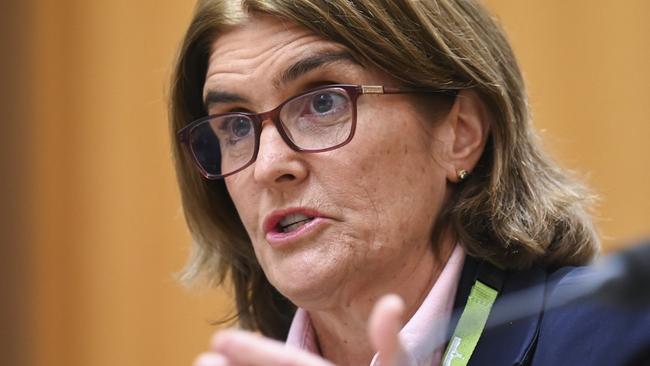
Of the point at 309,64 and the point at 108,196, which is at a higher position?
the point at 309,64

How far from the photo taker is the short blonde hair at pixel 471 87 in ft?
6.77

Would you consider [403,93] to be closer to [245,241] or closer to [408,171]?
[408,171]

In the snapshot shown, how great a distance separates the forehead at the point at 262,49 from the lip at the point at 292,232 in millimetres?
269

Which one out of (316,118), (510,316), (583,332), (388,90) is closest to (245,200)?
(316,118)

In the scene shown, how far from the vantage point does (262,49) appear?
209cm

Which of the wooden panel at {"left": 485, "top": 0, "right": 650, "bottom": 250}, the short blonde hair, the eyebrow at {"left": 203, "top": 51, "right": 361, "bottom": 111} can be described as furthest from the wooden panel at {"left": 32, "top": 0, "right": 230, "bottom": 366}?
the eyebrow at {"left": 203, "top": 51, "right": 361, "bottom": 111}

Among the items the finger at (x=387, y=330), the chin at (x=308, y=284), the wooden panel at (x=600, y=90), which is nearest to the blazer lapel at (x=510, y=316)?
the chin at (x=308, y=284)

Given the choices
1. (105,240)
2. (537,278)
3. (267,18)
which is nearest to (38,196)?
(105,240)

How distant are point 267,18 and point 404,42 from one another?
30cm

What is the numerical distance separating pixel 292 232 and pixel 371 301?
23cm

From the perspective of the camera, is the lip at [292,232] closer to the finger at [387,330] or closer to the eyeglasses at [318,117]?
the eyeglasses at [318,117]

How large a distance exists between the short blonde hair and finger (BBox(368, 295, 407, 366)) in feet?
2.56

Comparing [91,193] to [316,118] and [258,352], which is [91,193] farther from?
[258,352]

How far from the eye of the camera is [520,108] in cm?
225
